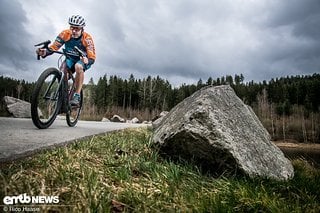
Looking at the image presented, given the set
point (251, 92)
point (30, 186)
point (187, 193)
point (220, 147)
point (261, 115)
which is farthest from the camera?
point (251, 92)

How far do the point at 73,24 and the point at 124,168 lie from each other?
12.1 feet

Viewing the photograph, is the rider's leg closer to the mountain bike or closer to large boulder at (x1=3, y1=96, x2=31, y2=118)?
the mountain bike

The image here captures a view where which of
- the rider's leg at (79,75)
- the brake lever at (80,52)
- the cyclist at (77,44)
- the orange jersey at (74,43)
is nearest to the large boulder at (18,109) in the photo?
the rider's leg at (79,75)

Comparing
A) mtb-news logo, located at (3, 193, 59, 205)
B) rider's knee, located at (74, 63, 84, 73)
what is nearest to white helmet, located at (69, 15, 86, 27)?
rider's knee, located at (74, 63, 84, 73)

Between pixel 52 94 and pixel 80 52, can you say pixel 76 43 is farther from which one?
pixel 52 94

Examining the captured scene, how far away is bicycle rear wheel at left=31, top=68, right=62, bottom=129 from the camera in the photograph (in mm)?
4266

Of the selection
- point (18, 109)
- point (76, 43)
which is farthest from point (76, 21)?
point (18, 109)

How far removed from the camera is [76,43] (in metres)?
5.30

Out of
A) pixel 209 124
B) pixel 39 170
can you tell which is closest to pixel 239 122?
pixel 209 124

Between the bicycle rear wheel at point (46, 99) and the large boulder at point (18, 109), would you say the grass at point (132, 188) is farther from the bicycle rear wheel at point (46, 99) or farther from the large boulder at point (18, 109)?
the large boulder at point (18, 109)

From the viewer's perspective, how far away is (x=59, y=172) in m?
2.19

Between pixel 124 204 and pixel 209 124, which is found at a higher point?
pixel 209 124

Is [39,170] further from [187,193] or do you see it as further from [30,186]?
[187,193]

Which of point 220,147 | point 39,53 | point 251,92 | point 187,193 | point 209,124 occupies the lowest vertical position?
point 187,193
